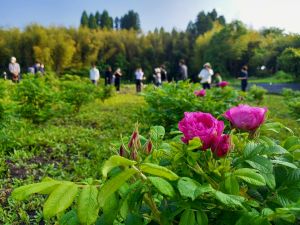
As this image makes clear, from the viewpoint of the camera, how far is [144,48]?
118ft

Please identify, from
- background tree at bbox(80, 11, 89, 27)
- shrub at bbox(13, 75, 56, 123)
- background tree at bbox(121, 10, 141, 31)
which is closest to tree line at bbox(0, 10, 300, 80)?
background tree at bbox(121, 10, 141, 31)

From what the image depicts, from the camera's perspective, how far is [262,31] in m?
36.8

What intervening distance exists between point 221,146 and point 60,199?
387mm

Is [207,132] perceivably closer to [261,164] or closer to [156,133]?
[261,164]

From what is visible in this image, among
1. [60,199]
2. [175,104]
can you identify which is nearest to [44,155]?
[175,104]

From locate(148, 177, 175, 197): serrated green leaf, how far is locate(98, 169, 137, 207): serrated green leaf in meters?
0.05

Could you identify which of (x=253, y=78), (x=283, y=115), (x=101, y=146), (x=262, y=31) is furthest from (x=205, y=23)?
(x=101, y=146)

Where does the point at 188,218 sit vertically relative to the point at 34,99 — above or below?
above

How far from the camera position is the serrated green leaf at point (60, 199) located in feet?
2.77

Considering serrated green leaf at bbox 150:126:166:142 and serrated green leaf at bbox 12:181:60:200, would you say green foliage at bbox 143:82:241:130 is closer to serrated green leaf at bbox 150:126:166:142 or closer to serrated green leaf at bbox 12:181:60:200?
serrated green leaf at bbox 150:126:166:142

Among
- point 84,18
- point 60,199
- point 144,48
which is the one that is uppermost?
point 84,18

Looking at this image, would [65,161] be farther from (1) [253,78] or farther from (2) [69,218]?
(1) [253,78]

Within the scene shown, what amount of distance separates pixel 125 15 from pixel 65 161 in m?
51.7

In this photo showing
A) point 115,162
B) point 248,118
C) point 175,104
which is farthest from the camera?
point 175,104
